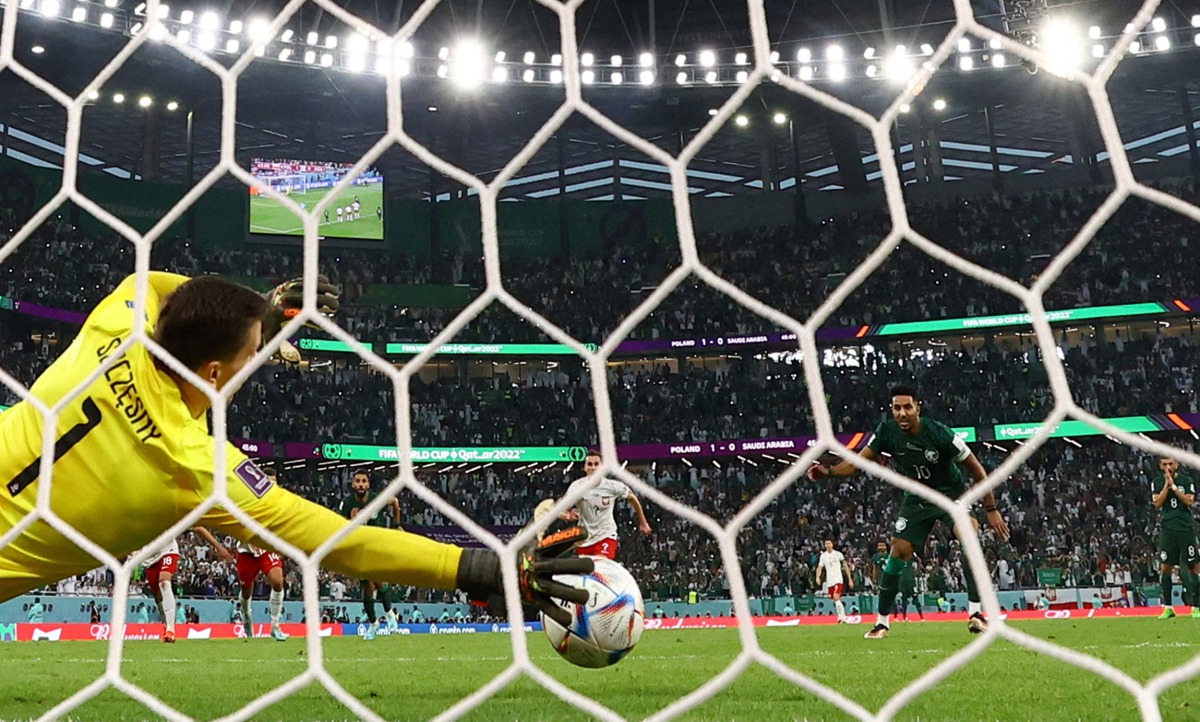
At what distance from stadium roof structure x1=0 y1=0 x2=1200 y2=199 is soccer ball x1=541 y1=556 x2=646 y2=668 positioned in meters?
18.4

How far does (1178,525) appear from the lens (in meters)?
9.08

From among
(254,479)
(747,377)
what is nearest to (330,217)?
(747,377)

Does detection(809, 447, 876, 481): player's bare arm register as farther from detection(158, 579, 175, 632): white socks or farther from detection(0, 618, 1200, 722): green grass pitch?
detection(158, 579, 175, 632): white socks

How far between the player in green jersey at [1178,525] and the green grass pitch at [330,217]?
22.1 metres

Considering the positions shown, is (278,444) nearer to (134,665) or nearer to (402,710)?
(134,665)

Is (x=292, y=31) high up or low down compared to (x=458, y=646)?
up

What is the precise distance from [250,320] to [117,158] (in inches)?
1151

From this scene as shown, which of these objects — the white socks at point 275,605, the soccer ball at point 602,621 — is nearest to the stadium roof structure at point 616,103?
the white socks at point 275,605

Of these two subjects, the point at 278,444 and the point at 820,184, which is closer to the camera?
the point at 278,444

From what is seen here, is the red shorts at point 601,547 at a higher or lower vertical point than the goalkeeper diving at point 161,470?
lower

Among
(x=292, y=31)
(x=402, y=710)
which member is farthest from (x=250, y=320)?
(x=292, y=31)

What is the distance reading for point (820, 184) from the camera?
30.8 m

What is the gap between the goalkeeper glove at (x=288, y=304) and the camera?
8.45 feet

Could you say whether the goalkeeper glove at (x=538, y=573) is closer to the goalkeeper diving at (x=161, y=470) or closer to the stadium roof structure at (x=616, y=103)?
the goalkeeper diving at (x=161, y=470)
